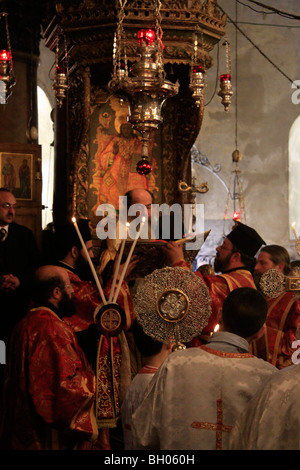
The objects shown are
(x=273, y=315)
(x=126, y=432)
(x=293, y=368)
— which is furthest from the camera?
(x=273, y=315)

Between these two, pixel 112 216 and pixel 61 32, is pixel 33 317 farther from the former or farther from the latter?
pixel 61 32

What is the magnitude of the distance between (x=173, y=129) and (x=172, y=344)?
159 inches

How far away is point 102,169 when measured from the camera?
8.14 m

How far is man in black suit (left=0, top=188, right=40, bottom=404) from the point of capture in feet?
21.7

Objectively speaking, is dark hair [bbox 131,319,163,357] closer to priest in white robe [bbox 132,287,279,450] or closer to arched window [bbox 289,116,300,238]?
priest in white robe [bbox 132,287,279,450]

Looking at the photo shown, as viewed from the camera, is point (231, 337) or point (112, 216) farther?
point (112, 216)

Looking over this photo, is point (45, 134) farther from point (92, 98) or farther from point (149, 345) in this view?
point (149, 345)

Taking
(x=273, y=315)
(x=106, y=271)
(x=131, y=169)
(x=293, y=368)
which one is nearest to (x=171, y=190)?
(x=131, y=169)

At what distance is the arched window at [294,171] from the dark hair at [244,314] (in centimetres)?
1225

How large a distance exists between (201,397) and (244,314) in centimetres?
46

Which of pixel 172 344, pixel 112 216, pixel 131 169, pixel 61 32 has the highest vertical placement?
A: pixel 61 32
